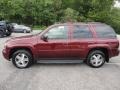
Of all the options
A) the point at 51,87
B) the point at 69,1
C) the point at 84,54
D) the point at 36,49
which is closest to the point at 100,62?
the point at 84,54

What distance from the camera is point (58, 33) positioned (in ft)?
32.9

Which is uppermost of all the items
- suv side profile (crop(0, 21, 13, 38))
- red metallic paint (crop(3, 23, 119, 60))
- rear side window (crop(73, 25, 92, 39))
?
rear side window (crop(73, 25, 92, 39))

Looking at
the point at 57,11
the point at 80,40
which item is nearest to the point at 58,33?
the point at 80,40

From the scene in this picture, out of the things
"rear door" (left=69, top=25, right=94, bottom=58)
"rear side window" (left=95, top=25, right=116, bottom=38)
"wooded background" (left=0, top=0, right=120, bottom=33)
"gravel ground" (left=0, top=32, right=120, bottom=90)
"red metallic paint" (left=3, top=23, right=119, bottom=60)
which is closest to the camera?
"gravel ground" (left=0, top=32, right=120, bottom=90)

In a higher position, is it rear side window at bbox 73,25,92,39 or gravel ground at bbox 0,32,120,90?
rear side window at bbox 73,25,92,39

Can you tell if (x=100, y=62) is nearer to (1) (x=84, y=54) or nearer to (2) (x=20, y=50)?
(1) (x=84, y=54)

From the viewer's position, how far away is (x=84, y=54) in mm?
10062

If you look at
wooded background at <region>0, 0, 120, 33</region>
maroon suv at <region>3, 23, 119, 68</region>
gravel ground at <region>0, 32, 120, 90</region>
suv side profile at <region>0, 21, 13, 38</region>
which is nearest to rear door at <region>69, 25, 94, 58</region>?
maroon suv at <region>3, 23, 119, 68</region>

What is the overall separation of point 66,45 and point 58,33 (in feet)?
1.76

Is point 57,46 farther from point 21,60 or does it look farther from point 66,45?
point 21,60

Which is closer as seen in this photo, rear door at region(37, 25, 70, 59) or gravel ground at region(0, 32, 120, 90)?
gravel ground at region(0, 32, 120, 90)

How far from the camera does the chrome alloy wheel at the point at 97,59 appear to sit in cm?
1012

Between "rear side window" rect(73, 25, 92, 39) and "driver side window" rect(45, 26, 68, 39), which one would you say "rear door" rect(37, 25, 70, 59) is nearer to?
"driver side window" rect(45, 26, 68, 39)

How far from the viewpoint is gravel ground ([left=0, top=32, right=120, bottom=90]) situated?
7.57 meters
